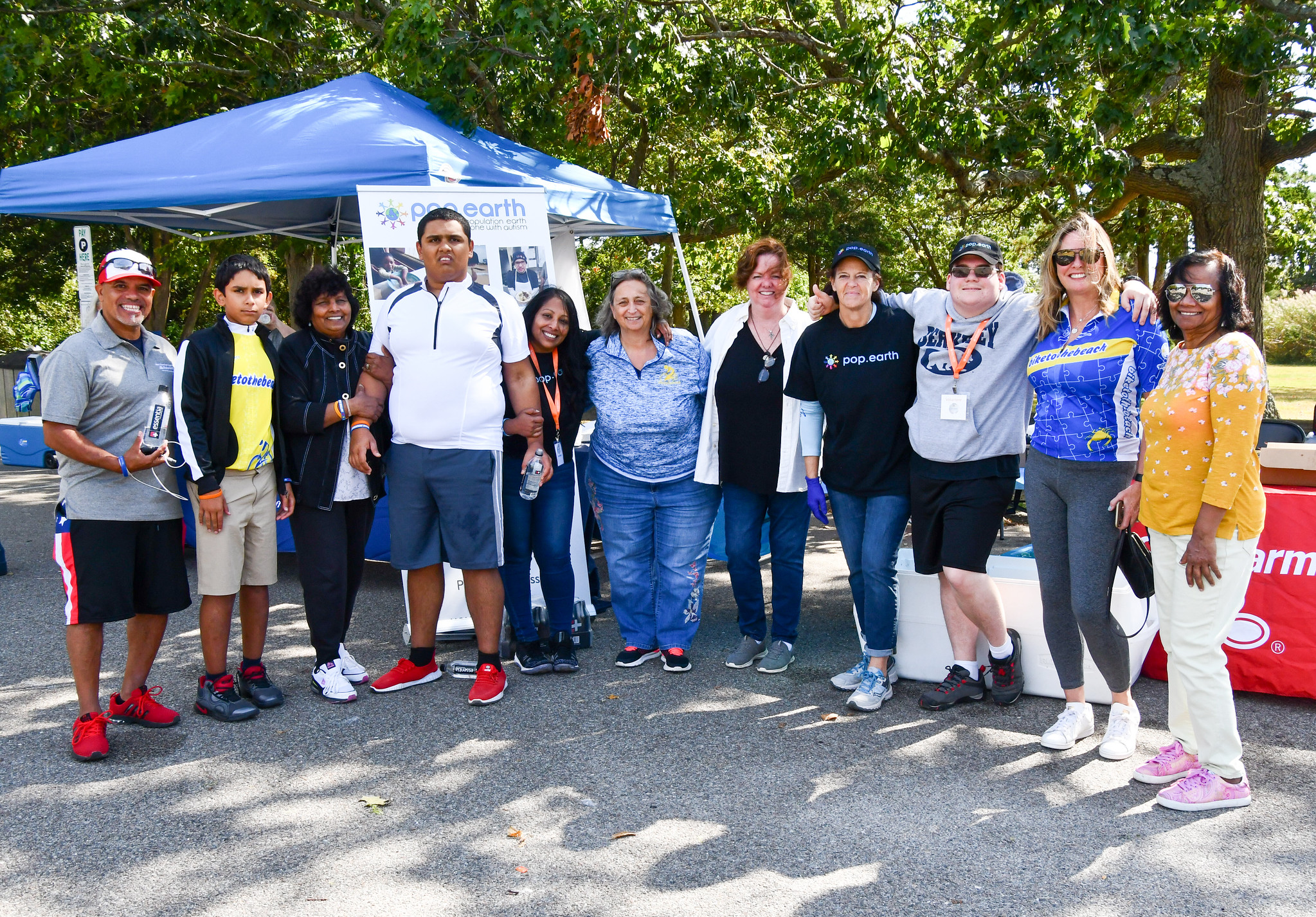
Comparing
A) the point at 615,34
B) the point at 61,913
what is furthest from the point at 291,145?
the point at 61,913

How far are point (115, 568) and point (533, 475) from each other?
161cm

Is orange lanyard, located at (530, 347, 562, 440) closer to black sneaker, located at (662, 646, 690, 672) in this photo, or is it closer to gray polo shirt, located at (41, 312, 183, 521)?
black sneaker, located at (662, 646, 690, 672)

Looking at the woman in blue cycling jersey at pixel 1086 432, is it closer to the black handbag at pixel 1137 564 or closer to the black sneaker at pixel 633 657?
the black handbag at pixel 1137 564

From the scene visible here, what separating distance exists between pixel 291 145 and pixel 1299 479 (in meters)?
5.35

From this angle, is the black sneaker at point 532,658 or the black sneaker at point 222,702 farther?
the black sneaker at point 532,658

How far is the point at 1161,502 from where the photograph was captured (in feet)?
9.85

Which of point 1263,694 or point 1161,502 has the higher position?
→ point 1161,502

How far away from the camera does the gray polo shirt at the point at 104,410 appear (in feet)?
11.2

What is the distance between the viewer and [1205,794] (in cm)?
304

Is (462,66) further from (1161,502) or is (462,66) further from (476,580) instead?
(1161,502)

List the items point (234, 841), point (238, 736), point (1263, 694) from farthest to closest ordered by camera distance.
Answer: point (1263, 694), point (238, 736), point (234, 841)

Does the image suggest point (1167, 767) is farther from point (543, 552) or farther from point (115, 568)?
point (115, 568)

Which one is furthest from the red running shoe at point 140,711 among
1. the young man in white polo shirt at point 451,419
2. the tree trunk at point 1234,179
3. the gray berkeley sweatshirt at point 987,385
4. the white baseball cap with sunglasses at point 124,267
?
the tree trunk at point 1234,179

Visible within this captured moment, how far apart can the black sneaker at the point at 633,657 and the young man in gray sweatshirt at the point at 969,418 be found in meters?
1.40
